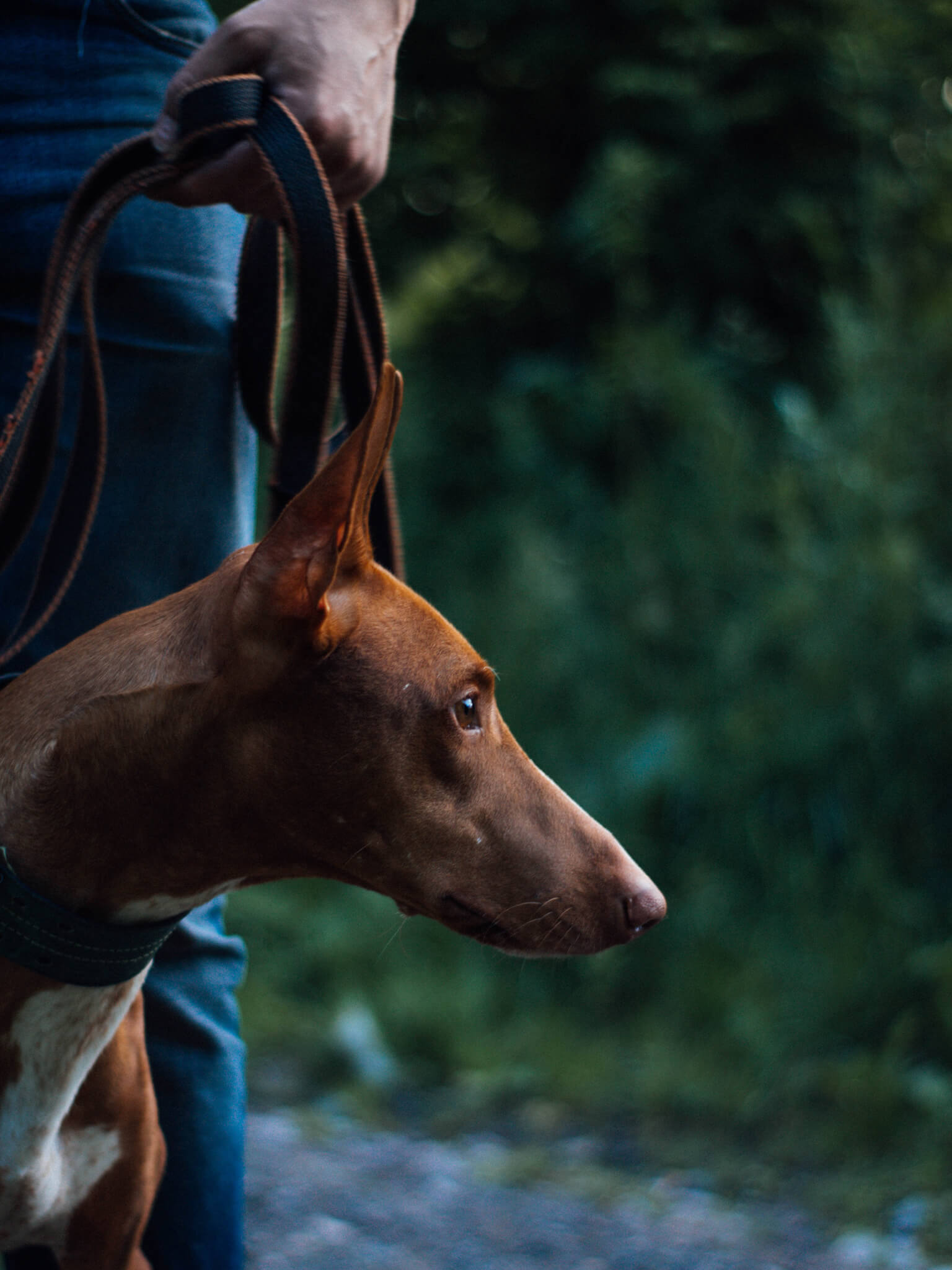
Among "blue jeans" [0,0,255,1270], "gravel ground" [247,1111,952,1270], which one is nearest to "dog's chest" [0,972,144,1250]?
"blue jeans" [0,0,255,1270]

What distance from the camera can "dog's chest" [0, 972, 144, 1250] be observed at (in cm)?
141

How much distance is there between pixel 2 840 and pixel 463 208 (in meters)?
4.23

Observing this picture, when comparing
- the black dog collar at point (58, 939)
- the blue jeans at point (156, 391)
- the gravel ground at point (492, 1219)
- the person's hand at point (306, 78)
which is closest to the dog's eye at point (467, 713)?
the black dog collar at point (58, 939)

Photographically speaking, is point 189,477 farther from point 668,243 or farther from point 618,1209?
point 668,243

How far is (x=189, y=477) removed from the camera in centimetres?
171

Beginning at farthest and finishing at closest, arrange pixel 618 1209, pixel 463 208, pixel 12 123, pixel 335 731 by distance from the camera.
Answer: pixel 463 208 < pixel 618 1209 < pixel 12 123 < pixel 335 731

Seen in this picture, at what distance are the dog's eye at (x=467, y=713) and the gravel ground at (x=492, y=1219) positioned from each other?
5.11 feet

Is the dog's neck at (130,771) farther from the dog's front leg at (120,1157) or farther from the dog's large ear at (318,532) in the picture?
the dog's front leg at (120,1157)

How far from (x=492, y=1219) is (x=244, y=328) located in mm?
1896

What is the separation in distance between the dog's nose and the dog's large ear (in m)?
0.45

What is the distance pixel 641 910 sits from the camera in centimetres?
140

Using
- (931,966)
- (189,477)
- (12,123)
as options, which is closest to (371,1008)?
(931,966)

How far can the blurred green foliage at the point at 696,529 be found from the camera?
3.18 metres

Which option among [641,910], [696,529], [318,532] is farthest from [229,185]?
[696,529]
